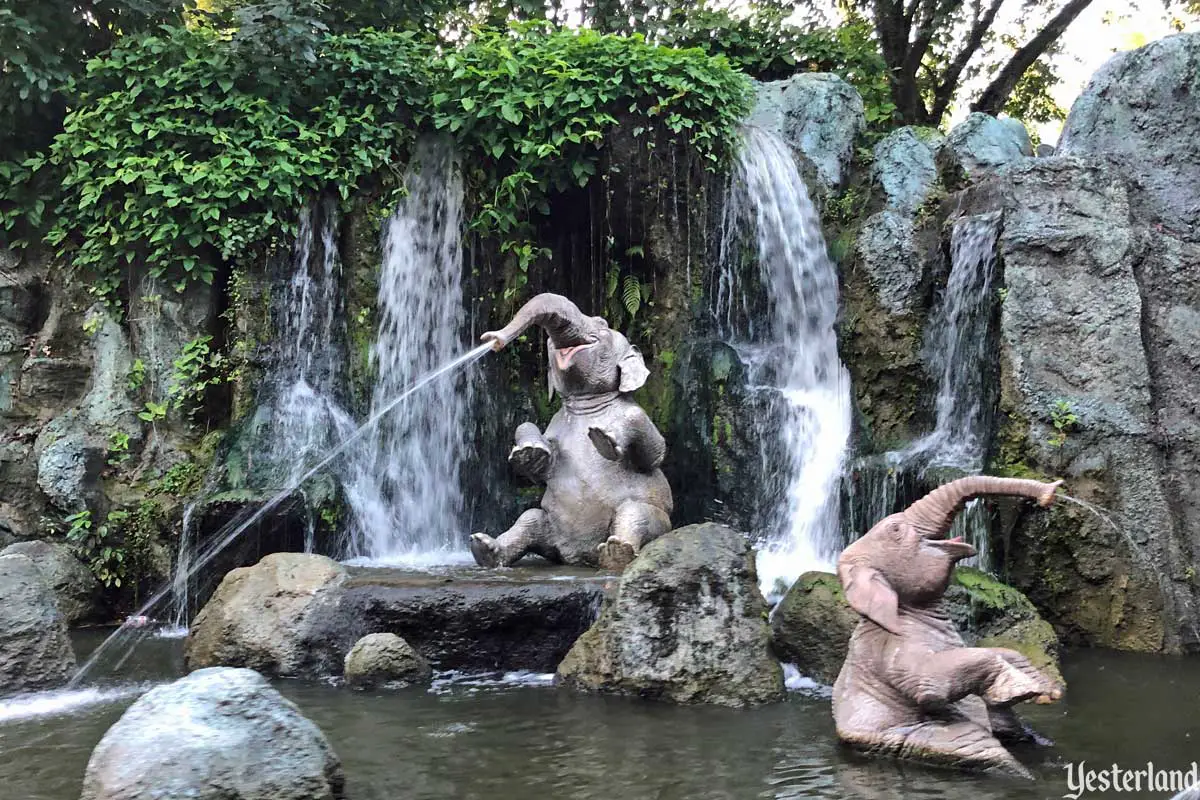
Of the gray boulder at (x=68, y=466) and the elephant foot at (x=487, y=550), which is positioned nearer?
the elephant foot at (x=487, y=550)

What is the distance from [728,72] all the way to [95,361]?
22.6 ft

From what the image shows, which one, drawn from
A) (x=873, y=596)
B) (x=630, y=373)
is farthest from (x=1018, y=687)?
(x=630, y=373)

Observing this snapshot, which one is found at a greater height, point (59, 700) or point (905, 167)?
point (905, 167)

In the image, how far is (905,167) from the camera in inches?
464

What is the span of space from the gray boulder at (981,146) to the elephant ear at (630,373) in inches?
175

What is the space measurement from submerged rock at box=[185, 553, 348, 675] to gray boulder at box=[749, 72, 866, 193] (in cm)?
692

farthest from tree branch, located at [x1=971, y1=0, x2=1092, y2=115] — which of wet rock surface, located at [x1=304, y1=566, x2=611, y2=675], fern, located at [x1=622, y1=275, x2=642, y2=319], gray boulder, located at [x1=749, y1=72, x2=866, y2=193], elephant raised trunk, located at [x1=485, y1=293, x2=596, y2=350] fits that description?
wet rock surface, located at [x1=304, y1=566, x2=611, y2=675]

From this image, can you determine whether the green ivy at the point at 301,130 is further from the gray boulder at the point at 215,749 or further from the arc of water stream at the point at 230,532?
the gray boulder at the point at 215,749

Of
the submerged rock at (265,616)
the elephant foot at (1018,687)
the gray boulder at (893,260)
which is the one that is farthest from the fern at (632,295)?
the elephant foot at (1018,687)

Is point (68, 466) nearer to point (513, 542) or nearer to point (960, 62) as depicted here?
point (513, 542)

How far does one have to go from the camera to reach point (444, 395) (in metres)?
11.4

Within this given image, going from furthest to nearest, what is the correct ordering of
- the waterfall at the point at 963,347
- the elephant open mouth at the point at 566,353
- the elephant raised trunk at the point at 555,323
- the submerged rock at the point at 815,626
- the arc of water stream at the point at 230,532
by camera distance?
the waterfall at the point at 963,347
the arc of water stream at the point at 230,532
the elephant open mouth at the point at 566,353
the elephant raised trunk at the point at 555,323
the submerged rock at the point at 815,626

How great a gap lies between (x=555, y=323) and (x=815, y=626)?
3.12 m

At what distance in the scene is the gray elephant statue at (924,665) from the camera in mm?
4996
